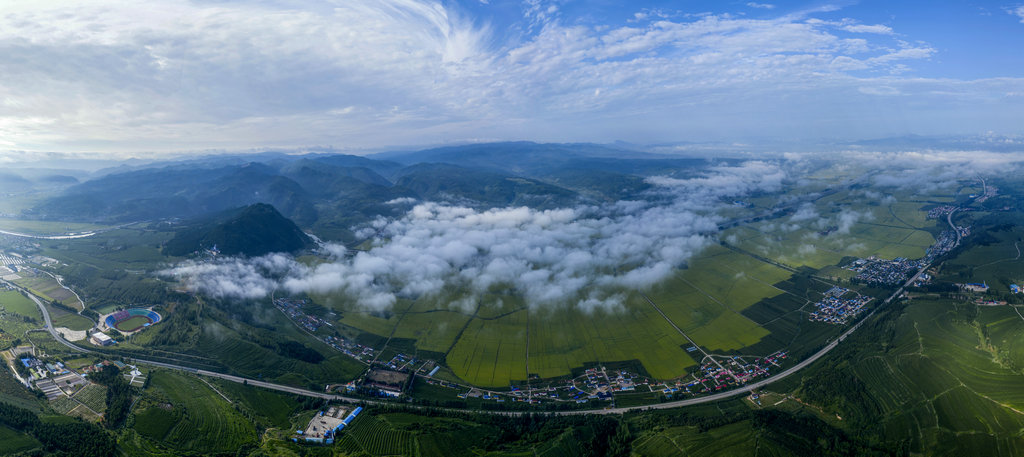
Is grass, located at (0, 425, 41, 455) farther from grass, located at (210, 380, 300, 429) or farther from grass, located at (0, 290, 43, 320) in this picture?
grass, located at (0, 290, 43, 320)

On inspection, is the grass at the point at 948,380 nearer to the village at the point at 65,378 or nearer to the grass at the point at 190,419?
the grass at the point at 190,419

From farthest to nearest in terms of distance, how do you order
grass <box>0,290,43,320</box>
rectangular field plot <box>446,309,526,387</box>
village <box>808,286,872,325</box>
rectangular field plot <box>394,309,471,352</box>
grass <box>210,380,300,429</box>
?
village <box>808,286,872,325</box>, rectangular field plot <box>394,309,471,352</box>, grass <box>0,290,43,320</box>, rectangular field plot <box>446,309,526,387</box>, grass <box>210,380,300,429</box>

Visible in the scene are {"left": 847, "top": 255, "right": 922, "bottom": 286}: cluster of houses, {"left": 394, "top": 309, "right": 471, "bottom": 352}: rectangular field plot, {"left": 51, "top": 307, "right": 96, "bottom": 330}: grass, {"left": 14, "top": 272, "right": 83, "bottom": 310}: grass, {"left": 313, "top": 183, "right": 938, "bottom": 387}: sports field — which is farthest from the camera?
{"left": 847, "top": 255, "right": 922, "bottom": 286}: cluster of houses

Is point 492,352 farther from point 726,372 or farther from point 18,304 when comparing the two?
point 18,304

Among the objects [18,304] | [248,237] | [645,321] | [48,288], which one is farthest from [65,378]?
[645,321]

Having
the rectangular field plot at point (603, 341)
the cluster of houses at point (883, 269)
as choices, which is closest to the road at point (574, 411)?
the rectangular field plot at point (603, 341)

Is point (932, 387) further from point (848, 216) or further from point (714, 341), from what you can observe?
point (848, 216)

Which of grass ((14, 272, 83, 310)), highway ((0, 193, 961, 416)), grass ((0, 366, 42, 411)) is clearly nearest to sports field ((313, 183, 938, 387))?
highway ((0, 193, 961, 416))

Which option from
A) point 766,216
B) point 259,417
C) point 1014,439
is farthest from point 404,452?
point 766,216
